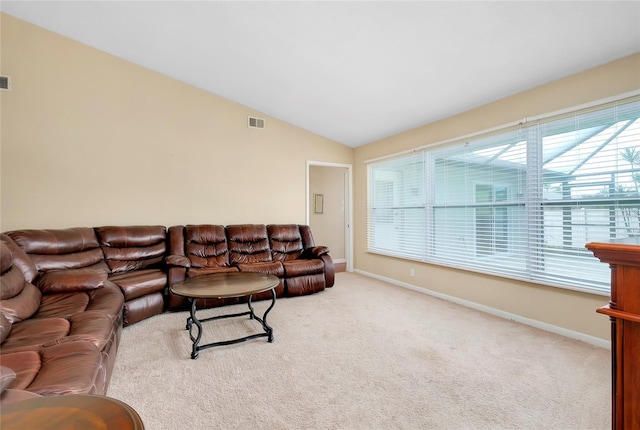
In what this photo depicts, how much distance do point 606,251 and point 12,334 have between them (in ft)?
9.18

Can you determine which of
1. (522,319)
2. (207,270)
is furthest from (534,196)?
(207,270)

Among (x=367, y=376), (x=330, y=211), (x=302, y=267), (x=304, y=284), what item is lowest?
(x=367, y=376)

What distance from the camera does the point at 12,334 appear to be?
5.68ft

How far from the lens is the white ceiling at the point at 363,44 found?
7.06 ft

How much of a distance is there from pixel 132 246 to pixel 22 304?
158cm

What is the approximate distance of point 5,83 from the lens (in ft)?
10.4

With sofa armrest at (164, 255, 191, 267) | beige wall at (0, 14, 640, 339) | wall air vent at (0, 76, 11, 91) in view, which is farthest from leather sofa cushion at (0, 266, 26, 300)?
wall air vent at (0, 76, 11, 91)

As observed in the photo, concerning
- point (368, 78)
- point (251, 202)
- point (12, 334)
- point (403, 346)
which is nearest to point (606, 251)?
point (403, 346)

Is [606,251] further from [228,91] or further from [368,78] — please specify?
[228,91]

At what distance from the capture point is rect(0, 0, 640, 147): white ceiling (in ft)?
7.06

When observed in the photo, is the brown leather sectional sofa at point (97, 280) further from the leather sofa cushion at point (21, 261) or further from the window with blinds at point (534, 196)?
the window with blinds at point (534, 196)

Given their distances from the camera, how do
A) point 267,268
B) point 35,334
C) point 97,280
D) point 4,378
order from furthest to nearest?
point 267,268
point 97,280
point 35,334
point 4,378

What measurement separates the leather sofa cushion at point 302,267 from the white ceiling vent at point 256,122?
7.53 feet

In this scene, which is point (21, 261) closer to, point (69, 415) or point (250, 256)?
point (250, 256)
